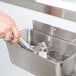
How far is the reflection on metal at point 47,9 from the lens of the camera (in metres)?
0.81

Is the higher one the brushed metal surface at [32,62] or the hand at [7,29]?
the hand at [7,29]

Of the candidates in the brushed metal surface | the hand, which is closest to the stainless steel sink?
the brushed metal surface

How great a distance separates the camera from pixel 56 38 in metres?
0.90

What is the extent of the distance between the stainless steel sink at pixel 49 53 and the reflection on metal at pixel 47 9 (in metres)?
0.06

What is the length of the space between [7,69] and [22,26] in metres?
0.29

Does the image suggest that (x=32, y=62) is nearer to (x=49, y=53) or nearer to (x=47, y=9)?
(x=49, y=53)

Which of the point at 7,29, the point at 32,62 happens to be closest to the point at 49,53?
the point at 32,62

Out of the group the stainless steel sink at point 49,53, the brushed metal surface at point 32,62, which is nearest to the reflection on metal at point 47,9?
the stainless steel sink at point 49,53

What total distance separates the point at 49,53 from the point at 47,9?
172 millimetres

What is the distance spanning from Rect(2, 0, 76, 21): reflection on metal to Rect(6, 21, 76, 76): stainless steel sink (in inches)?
2.4

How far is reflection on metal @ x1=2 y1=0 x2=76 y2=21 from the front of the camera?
81 centimetres

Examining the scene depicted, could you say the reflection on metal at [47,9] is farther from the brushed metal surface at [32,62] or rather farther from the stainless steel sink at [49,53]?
the brushed metal surface at [32,62]

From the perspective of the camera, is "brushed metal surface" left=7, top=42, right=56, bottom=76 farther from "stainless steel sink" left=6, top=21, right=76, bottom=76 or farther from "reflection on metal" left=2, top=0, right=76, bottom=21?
"reflection on metal" left=2, top=0, right=76, bottom=21

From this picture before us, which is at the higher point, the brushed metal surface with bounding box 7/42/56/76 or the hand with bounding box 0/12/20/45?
the hand with bounding box 0/12/20/45
